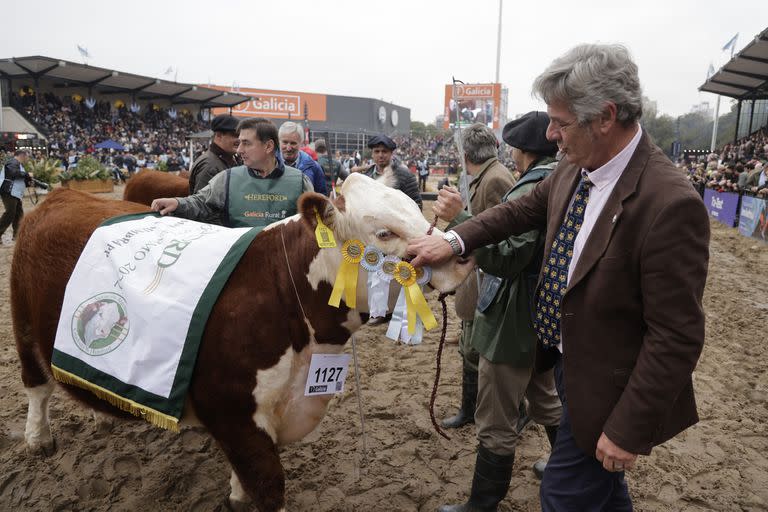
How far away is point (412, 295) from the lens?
210 cm

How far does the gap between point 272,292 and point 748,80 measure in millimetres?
27608

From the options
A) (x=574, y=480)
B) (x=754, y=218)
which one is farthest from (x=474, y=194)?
(x=754, y=218)

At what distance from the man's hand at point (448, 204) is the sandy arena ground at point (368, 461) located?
169cm

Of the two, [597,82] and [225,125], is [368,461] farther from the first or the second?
[225,125]

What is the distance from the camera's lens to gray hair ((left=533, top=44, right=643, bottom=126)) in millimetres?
1553

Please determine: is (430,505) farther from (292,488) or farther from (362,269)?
(362,269)

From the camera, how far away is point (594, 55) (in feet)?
5.18

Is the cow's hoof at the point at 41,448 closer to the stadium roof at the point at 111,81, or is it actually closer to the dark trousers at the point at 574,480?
the dark trousers at the point at 574,480

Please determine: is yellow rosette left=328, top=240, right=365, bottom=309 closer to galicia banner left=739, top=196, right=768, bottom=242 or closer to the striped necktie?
the striped necktie

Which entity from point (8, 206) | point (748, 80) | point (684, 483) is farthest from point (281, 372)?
point (748, 80)

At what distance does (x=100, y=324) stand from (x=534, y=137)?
2307 mm

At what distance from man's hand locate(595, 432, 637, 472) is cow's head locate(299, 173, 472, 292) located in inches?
31.6

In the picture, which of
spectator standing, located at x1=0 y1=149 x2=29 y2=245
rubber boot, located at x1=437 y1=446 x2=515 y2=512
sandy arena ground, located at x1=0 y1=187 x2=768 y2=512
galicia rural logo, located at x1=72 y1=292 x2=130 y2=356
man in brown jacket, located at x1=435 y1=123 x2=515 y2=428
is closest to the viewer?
galicia rural logo, located at x1=72 y1=292 x2=130 y2=356

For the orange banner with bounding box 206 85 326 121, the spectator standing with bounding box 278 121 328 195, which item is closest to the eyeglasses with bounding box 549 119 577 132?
the spectator standing with bounding box 278 121 328 195
